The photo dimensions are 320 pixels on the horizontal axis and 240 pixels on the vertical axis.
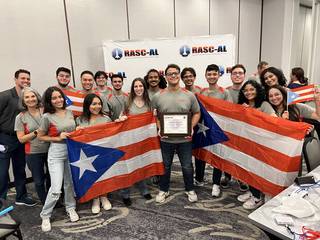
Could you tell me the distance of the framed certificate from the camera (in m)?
2.97

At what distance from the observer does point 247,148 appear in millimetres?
2873

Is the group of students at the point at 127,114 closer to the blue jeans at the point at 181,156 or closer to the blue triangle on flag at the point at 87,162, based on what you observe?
the blue jeans at the point at 181,156

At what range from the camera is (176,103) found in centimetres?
299

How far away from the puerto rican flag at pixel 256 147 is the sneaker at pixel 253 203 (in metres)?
0.32

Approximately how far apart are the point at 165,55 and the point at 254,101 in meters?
2.24

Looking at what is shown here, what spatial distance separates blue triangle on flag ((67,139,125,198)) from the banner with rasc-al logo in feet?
5.99

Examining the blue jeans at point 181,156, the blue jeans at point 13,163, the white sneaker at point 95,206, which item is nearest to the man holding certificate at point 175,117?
the blue jeans at point 181,156

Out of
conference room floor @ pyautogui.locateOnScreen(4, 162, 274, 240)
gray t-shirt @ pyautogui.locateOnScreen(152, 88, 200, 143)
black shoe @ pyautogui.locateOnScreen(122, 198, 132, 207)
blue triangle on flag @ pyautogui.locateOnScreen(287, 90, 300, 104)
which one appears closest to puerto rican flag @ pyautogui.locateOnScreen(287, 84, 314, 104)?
blue triangle on flag @ pyautogui.locateOnScreen(287, 90, 300, 104)

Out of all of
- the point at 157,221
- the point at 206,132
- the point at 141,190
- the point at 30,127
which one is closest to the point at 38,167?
the point at 30,127

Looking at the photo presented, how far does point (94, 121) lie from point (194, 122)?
3.71ft

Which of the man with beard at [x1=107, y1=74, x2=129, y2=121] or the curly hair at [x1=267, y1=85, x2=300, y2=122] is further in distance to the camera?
the man with beard at [x1=107, y1=74, x2=129, y2=121]

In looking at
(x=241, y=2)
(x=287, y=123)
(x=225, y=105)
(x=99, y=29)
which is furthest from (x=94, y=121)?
(x=241, y=2)

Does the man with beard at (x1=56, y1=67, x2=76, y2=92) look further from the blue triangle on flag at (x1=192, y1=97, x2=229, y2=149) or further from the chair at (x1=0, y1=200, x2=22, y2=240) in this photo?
the chair at (x1=0, y1=200, x2=22, y2=240)

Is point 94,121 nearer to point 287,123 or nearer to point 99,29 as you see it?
point 287,123
